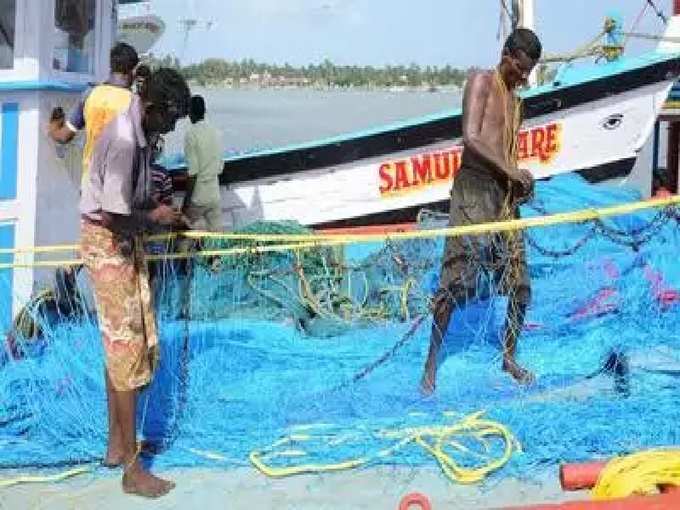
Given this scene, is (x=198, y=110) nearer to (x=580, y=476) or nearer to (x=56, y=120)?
(x=56, y=120)

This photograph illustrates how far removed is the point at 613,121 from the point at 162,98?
603 centimetres

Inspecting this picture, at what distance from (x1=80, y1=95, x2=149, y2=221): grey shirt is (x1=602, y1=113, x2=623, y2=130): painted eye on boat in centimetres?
605

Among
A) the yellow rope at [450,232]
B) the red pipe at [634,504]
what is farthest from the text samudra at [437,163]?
the red pipe at [634,504]

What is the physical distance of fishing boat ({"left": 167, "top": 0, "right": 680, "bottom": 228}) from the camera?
845cm

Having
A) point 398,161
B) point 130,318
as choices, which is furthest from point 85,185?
point 398,161

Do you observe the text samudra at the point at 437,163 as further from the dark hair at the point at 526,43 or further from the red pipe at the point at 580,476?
the red pipe at the point at 580,476

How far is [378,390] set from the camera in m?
4.68

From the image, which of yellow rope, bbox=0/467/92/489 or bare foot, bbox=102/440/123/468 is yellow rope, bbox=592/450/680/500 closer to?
bare foot, bbox=102/440/123/468

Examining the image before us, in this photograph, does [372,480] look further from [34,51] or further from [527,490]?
[34,51]

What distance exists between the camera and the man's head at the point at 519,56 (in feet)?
15.2

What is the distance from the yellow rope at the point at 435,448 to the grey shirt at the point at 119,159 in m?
1.18

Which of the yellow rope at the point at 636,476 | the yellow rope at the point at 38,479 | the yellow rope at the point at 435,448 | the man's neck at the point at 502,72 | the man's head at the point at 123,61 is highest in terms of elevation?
the man's neck at the point at 502,72

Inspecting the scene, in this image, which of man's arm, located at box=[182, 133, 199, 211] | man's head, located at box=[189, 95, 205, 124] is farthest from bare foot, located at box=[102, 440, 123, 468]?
man's head, located at box=[189, 95, 205, 124]

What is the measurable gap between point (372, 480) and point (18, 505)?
4.42ft
